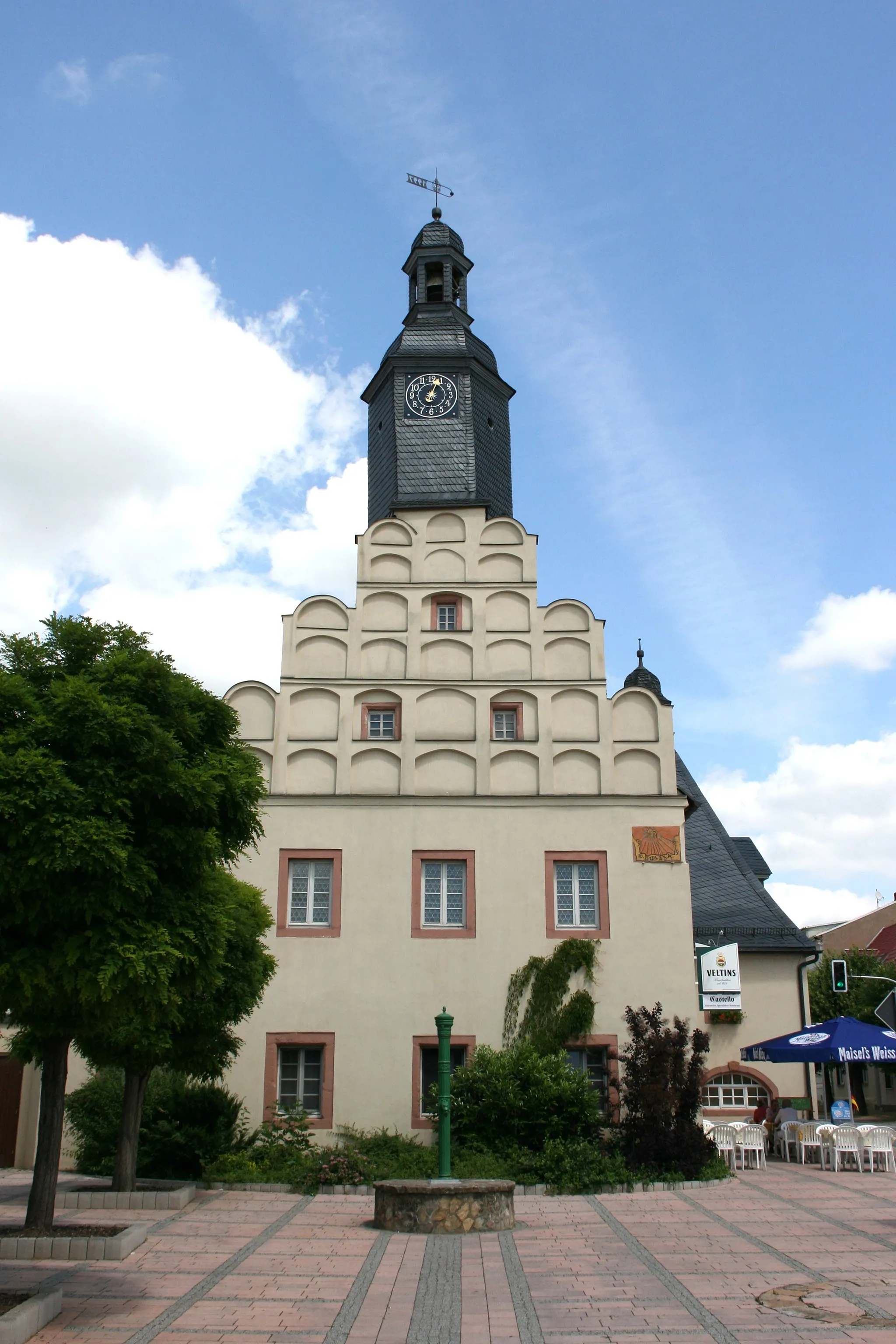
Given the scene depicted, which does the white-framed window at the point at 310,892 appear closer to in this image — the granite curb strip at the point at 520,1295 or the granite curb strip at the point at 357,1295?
the granite curb strip at the point at 357,1295

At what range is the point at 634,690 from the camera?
23.1 meters

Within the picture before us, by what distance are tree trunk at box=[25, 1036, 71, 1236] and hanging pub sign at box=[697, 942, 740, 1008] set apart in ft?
49.0

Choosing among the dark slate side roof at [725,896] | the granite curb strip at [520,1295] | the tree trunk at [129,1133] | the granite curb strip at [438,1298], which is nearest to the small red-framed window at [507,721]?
the dark slate side roof at [725,896]

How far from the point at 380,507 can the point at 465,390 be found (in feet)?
11.7

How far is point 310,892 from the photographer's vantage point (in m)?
21.8

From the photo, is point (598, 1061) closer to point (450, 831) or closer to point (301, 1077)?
point (450, 831)

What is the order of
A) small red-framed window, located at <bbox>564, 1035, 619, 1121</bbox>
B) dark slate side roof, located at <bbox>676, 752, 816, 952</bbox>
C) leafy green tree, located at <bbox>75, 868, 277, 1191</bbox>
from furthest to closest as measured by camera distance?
dark slate side roof, located at <bbox>676, 752, 816, 952</bbox>
small red-framed window, located at <bbox>564, 1035, 619, 1121</bbox>
leafy green tree, located at <bbox>75, 868, 277, 1191</bbox>

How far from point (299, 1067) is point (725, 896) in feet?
37.8

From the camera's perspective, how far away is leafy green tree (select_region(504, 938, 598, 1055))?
67.6ft

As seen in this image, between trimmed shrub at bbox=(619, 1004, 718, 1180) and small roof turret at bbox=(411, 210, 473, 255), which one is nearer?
trimmed shrub at bbox=(619, 1004, 718, 1180)

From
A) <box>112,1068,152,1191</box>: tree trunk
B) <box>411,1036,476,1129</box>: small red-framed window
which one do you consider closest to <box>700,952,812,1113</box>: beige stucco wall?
<box>411,1036,476,1129</box>: small red-framed window

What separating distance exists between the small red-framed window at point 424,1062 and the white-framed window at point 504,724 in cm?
575

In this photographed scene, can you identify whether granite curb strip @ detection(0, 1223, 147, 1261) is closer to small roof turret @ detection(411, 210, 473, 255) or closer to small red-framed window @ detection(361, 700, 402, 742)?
small red-framed window @ detection(361, 700, 402, 742)

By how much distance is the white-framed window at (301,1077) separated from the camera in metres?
20.7
